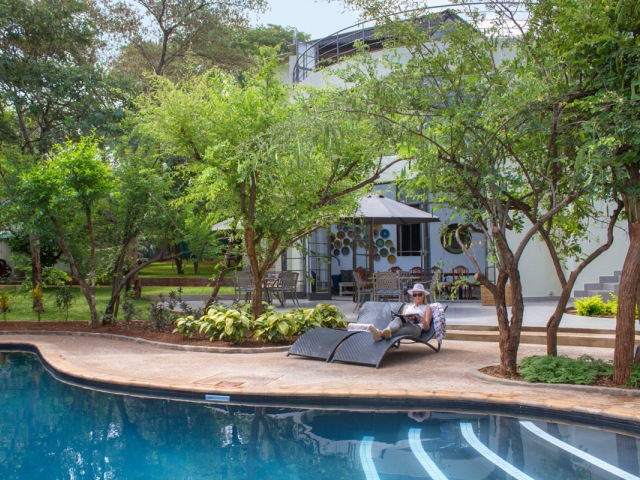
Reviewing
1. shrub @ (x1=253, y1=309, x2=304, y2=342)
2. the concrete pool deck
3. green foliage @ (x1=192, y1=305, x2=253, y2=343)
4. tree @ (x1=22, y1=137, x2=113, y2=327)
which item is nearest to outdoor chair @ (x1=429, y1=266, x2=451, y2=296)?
the concrete pool deck

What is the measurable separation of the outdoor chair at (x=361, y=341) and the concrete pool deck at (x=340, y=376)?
0.14 meters

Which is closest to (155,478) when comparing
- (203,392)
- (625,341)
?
(203,392)

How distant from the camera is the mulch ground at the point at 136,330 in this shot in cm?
982

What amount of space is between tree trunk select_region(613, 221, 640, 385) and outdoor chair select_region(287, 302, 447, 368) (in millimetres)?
2631

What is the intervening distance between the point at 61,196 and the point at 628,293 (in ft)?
29.3

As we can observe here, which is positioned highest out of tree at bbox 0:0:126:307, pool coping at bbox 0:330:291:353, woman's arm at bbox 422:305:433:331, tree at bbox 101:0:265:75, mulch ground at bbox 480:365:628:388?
tree at bbox 101:0:265:75

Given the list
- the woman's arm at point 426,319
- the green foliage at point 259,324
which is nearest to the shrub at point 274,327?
the green foliage at point 259,324

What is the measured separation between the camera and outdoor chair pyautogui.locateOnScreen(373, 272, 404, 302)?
1258 centimetres

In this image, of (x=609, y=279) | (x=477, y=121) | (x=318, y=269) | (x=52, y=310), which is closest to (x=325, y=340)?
(x=477, y=121)

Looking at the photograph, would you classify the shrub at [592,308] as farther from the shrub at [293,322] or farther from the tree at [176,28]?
the tree at [176,28]

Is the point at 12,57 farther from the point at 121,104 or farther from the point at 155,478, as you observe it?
the point at 155,478

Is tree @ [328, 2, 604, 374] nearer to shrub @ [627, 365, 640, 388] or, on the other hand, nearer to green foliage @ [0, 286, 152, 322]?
shrub @ [627, 365, 640, 388]

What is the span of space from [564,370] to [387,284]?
6.05 meters

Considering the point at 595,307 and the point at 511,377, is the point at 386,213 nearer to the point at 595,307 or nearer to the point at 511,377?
the point at 595,307
